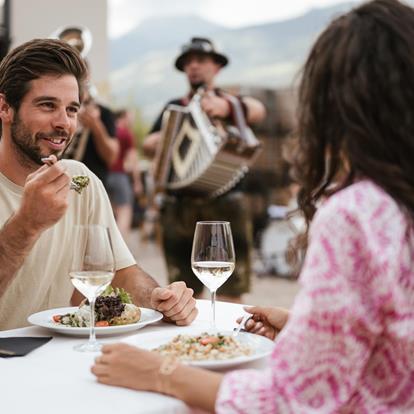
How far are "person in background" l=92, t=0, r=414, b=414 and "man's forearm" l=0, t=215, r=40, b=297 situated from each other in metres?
0.68

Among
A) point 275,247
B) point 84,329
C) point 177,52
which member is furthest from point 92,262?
point 177,52

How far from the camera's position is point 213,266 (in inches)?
57.7

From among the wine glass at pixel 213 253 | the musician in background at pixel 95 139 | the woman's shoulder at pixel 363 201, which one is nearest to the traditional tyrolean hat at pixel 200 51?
the musician in background at pixel 95 139

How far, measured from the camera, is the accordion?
392cm

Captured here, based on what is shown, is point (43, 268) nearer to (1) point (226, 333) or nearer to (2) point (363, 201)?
(1) point (226, 333)

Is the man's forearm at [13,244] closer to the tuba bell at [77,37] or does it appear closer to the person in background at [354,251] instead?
the person in background at [354,251]

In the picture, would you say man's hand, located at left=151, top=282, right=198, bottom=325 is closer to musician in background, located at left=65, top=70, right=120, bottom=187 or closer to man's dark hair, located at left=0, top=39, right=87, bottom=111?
man's dark hair, located at left=0, top=39, right=87, bottom=111

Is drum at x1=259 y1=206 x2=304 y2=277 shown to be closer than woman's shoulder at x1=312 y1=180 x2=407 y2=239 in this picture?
No

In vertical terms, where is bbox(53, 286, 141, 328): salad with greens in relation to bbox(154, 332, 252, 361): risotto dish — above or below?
below

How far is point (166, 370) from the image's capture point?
1.07 meters

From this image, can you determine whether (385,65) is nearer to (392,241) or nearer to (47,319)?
(392,241)

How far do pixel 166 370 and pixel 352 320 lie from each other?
0.32 meters

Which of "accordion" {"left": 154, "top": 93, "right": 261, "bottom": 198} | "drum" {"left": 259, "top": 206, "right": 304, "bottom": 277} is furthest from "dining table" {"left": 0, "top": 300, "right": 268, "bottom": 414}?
"drum" {"left": 259, "top": 206, "right": 304, "bottom": 277}

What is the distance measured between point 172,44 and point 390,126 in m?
16.5
